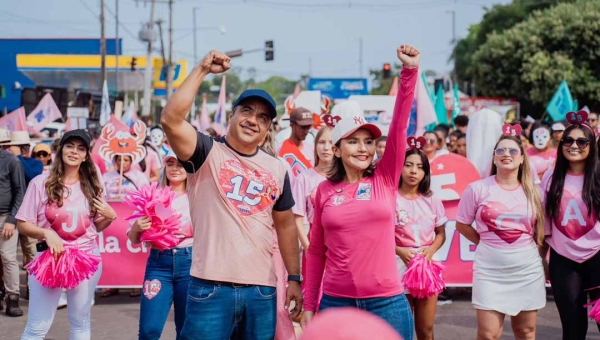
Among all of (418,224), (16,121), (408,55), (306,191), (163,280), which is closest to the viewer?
(408,55)

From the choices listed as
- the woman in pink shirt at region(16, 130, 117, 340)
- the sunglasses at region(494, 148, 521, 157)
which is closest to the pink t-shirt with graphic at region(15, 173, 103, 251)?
the woman in pink shirt at region(16, 130, 117, 340)

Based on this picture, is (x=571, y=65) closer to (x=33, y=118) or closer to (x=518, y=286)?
(x=33, y=118)

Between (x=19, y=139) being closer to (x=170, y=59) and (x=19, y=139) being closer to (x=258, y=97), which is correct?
(x=258, y=97)

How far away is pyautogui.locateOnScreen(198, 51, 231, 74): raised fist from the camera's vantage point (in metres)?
3.91

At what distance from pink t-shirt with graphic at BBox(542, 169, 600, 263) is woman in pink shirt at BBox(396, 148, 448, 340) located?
874 mm

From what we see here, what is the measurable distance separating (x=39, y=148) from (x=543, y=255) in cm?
889

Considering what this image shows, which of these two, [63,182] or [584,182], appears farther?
[63,182]

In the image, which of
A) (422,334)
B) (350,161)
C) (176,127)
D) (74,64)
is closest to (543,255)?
(422,334)

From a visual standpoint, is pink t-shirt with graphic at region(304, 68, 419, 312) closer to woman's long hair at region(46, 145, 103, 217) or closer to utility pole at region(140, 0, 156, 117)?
woman's long hair at region(46, 145, 103, 217)

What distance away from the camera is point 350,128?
4473mm

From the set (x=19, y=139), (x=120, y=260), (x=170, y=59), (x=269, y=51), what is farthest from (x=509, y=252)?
(x=170, y=59)

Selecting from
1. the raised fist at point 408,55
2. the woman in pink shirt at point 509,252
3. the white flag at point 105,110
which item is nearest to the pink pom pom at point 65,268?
the woman in pink shirt at point 509,252

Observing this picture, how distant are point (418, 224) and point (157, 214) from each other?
1.97 meters

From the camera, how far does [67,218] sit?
237 inches
